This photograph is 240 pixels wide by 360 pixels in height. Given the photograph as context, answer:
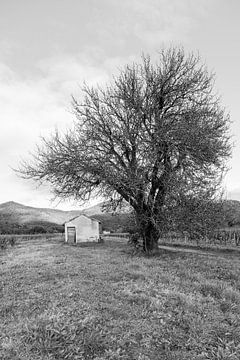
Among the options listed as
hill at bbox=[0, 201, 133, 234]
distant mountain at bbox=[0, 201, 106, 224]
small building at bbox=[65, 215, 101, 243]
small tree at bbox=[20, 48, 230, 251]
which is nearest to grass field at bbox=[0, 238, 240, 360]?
small tree at bbox=[20, 48, 230, 251]

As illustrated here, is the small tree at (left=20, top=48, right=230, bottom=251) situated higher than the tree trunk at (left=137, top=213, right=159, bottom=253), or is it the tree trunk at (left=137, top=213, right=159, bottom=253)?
the small tree at (left=20, top=48, right=230, bottom=251)

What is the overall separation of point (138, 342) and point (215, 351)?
152 cm

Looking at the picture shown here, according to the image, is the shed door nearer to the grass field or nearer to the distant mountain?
the grass field

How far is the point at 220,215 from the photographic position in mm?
18891

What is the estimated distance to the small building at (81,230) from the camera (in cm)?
4375

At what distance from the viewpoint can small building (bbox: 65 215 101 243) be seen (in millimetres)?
43750

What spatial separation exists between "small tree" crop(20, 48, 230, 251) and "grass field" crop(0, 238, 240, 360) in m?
8.81

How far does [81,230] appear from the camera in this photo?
44219 millimetres

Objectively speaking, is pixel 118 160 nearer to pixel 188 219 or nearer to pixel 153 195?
pixel 153 195

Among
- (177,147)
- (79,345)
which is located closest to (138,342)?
(79,345)

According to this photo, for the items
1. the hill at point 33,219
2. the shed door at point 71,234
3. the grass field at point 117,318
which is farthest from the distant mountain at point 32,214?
the grass field at point 117,318

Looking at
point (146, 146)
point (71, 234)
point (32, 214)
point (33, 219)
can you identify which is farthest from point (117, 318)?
point (32, 214)

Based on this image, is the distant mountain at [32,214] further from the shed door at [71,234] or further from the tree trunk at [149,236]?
the tree trunk at [149,236]

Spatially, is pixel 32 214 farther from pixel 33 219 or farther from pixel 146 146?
pixel 146 146
